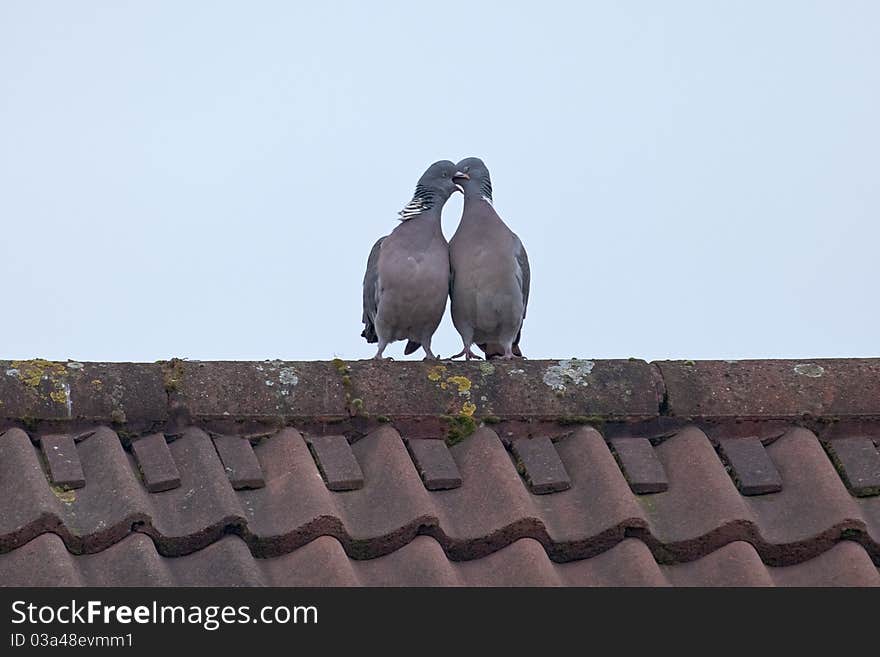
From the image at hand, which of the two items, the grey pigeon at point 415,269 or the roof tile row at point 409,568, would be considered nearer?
the roof tile row at point 409,568

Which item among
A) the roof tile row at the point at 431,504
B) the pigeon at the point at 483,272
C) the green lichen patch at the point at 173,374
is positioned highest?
the pigeon at the point at 483,272

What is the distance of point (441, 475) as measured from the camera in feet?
14.3

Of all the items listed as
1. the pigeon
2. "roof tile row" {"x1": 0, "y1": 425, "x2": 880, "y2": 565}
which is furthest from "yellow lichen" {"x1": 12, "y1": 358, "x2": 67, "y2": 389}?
the pigeon

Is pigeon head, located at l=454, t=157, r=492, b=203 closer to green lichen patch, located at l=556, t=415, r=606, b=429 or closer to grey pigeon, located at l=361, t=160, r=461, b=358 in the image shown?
grey pigeon, located at l=361, t=160, r=461, b=358

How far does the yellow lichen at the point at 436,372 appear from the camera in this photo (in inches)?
185

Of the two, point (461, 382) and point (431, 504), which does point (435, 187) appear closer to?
point (461, 382)

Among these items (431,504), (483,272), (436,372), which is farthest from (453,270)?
(431,504)

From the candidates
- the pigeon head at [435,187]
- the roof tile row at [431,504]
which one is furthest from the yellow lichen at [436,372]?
the pigeon head at [435,187]

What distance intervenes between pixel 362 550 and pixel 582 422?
864 mm

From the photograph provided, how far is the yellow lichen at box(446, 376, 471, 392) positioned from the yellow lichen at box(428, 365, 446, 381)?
3cm

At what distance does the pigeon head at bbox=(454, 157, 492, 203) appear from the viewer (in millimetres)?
6434

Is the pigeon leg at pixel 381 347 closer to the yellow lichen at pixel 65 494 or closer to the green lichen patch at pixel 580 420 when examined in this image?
the green lichen patch at pixel 580 420

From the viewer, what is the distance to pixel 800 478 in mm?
4430
